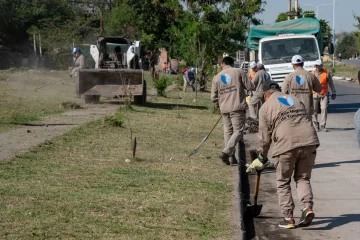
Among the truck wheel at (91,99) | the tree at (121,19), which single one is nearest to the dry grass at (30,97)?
the truck wheel at (91,99)

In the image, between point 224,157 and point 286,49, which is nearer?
point 224,157

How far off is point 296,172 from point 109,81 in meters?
16.7

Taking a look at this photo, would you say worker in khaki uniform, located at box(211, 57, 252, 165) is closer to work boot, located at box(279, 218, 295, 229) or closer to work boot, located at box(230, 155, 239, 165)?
work boot, located at box(230, 155, 239, 165)

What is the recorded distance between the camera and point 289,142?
8.26 m

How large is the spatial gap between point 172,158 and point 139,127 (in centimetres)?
514

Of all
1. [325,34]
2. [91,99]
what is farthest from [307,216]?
[325,34]

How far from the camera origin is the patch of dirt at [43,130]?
530 inches

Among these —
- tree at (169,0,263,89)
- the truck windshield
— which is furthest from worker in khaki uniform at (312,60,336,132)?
tree at (169,0,263,89)

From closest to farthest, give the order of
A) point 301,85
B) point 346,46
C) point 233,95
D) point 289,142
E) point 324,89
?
point 289,142 → point 233,95 → point 301,85 → point 324,89 → point 346,46

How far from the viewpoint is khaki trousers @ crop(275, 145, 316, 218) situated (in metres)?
8.33

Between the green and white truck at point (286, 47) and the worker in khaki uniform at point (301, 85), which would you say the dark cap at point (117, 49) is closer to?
the green and white truck at point (286, 47)

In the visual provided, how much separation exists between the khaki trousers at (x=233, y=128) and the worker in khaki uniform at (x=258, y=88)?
6.53m

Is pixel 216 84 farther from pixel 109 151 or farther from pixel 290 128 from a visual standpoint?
pixel 290 128

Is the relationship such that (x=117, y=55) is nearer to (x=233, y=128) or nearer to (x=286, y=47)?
(x=286, y=47)
